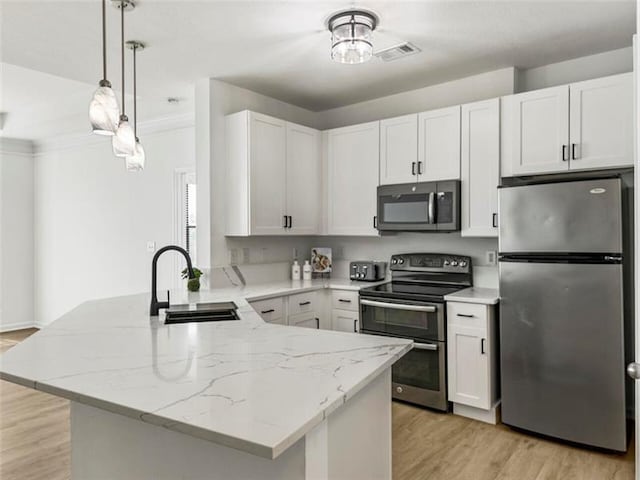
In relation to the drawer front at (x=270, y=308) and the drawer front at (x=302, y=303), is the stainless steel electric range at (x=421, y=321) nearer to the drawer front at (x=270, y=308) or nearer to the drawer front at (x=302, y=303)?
the drawer front at (x=302, y=303)

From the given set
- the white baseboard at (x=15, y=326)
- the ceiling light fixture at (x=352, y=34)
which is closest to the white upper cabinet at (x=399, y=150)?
the ceiling light fixture at (x=352, y=34)

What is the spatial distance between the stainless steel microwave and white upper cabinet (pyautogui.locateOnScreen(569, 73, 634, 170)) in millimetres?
825

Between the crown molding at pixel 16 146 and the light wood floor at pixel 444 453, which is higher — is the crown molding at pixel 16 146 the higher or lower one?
the higher one

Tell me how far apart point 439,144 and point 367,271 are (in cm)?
125

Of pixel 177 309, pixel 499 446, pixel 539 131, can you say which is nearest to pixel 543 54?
pixel 539 131

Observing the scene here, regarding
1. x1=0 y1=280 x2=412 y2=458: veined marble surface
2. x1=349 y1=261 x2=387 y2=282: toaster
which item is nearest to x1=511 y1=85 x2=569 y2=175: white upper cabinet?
x1=349 y1=261 x2=387 y2=282: toaster

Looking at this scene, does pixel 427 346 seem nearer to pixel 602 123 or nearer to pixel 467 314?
pixel 467 314

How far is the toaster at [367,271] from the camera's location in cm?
397

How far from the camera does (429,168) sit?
11.6ft

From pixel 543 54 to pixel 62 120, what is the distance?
5101 mm

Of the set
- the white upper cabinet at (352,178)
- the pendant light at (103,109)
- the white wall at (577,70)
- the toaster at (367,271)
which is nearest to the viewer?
the pendant light at (103,109)

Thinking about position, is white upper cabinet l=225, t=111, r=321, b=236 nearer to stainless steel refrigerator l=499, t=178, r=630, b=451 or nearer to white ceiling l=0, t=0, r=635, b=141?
white ceiling l=0, t=0, r=635, b=141

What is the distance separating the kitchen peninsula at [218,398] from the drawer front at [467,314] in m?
1.50

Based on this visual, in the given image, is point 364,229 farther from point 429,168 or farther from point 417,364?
point 417,364
